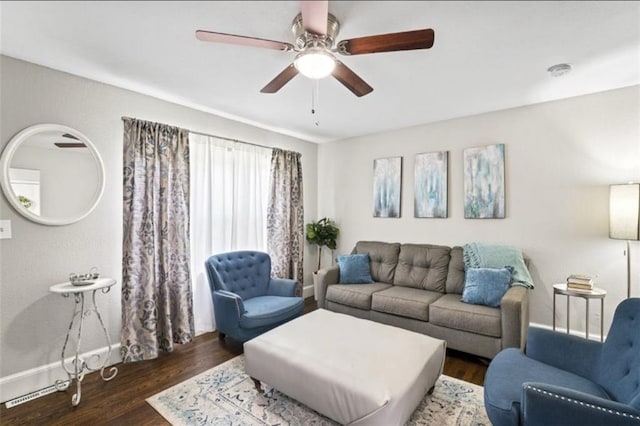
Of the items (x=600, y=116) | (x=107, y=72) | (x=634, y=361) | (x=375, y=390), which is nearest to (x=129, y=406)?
(x=375, y=390)

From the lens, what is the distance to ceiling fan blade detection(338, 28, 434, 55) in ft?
5.05

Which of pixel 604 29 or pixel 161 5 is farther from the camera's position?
pixel 604 29

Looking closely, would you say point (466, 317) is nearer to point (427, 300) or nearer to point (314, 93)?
point (427, 300)

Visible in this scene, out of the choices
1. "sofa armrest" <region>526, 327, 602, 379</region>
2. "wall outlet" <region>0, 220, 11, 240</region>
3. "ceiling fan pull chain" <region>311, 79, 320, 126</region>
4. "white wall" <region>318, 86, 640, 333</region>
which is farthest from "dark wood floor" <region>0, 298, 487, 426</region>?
"ceiling fan pull chain" <region>311, 79, 320, 126</region>

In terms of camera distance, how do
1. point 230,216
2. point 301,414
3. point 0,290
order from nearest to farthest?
point 301,414 < point 0,290 < point 230,216

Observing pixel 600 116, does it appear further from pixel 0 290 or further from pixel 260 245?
pixel 0 290

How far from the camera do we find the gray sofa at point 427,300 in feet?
8.39

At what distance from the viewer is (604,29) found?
73.4 inches

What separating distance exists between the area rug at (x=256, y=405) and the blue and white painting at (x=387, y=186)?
7.60 ft

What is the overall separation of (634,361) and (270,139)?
4110 millimetres

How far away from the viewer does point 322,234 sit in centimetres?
462

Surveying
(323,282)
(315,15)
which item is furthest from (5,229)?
(323,282)

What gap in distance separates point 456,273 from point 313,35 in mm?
2926

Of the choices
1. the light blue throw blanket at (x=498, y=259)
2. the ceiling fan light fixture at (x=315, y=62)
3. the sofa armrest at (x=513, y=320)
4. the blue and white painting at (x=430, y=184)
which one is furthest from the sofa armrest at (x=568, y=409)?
the blue and white painting at (x=430, y=184)
